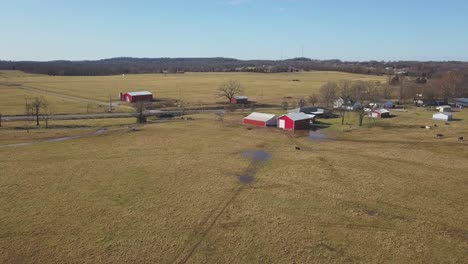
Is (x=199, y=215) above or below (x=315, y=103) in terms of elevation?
below

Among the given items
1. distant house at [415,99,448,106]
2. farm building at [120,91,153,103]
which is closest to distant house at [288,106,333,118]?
distant house at [415,99,448,106]

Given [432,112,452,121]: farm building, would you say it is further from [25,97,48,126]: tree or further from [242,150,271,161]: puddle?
[25,97,48,126]: tree

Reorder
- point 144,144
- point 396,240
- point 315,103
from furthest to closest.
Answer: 1. point 315,103
2. point 144,144
3. point 396,240

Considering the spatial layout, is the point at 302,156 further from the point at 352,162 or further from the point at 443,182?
the point at 443,182

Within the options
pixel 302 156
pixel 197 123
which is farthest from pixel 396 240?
pixel 197 123

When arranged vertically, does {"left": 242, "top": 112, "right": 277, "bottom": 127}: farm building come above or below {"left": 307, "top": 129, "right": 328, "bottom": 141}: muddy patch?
above

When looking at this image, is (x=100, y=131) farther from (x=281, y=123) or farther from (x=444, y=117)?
(x=444, y=117)
